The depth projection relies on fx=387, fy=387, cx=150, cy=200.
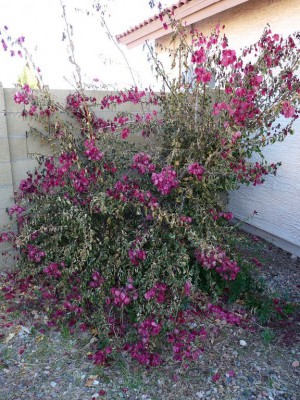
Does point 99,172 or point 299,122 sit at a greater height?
point 299,122

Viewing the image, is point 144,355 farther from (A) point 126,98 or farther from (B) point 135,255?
(A) point 126,98

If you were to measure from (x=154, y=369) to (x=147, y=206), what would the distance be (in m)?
1.11

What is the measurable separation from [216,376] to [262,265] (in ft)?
5.25

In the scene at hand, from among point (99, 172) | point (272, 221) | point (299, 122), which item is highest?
point (299, 122)

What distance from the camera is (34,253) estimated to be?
306 cm

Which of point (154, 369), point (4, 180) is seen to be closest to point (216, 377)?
point (154, 369)

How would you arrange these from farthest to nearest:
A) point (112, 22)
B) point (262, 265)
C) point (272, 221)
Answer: point (272, 221) < point (262, 265) < point (112, 22)

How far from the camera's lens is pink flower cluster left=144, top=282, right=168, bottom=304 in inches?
96.7

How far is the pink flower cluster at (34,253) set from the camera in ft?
9.92

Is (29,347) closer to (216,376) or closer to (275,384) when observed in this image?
(216,376)

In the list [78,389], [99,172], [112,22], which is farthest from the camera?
[112,22]

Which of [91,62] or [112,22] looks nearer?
[112,22]

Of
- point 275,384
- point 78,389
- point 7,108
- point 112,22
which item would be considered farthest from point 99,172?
point 275,384

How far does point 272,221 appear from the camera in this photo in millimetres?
4207
